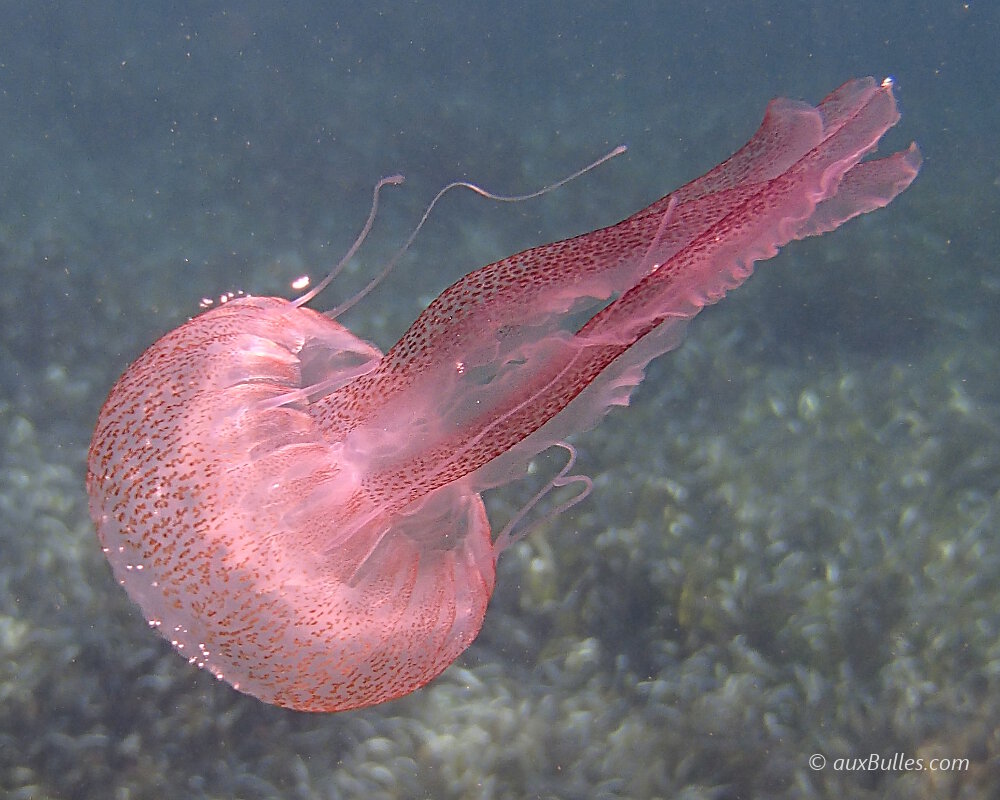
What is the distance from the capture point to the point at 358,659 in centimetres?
249

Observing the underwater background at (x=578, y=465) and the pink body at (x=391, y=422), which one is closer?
the pink body at (x=391, y=422)

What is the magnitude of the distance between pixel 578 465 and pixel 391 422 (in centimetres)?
316

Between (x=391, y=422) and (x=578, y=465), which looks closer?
(x=391, y=422)

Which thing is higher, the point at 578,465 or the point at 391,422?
Result: the point at 391,422

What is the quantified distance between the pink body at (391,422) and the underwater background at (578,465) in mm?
1389

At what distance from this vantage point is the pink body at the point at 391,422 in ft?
6.38

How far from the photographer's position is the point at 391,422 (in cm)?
215

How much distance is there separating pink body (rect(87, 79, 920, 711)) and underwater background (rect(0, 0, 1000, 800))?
1.39 m

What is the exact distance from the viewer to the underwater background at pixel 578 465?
3600mm

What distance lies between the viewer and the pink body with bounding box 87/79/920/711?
1.94 m

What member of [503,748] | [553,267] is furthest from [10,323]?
[553,267]

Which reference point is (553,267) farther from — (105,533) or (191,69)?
(191,69)

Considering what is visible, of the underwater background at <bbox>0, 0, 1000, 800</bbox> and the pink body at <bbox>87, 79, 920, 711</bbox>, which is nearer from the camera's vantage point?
the pink body at <bbox>87, 79, 920, 711</bbox>

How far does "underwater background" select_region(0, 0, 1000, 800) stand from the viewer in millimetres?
3600
